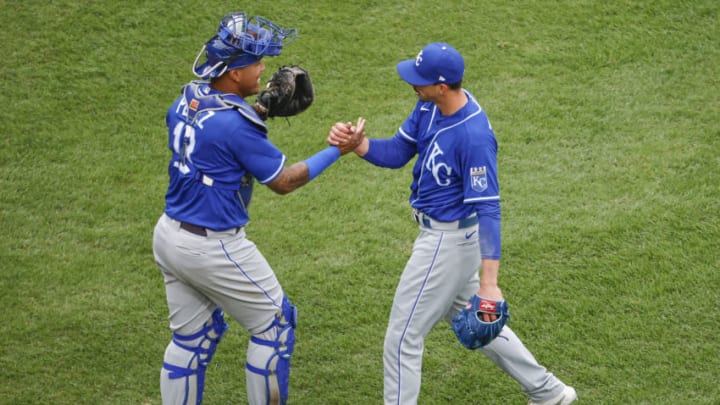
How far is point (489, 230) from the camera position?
15.0ft

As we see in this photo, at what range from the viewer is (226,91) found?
4.85m

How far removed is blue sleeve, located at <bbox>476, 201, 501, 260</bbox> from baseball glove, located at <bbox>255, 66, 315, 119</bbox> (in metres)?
1.25

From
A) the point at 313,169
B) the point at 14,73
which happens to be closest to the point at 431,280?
the point at 313,169

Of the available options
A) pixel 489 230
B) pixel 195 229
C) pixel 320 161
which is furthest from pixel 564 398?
pixel 195 229

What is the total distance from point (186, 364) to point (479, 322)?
5.08 ft

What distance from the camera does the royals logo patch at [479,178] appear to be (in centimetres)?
459

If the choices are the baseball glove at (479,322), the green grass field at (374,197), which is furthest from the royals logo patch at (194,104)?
the green grass field at (374,197)

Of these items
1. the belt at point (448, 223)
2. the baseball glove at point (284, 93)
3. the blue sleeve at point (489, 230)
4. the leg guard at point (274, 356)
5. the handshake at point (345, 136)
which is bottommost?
the leg guard at point (274, 356)

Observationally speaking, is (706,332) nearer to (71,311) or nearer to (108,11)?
(71,311)

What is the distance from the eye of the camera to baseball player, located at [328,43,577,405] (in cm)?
462

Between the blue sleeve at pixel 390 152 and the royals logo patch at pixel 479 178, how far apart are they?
68 centimetres

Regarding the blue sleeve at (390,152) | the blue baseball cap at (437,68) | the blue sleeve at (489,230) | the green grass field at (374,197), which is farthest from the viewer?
the green grass field at (374,197)

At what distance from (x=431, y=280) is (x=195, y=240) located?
121 cm

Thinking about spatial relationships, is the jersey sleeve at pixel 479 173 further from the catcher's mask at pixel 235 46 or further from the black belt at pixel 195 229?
the black belt at pixel 195 229
